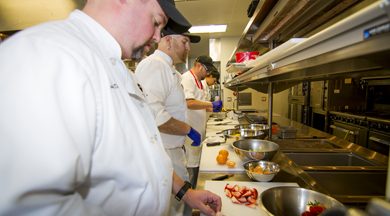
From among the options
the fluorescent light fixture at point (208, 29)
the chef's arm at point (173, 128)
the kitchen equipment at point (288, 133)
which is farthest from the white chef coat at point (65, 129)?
the fluorescent light fixture at point (208, 29)

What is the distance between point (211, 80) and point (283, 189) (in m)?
4.12

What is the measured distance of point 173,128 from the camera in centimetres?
165

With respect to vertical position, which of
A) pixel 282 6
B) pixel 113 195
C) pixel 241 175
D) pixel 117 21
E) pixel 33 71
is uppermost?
pixel 282 6

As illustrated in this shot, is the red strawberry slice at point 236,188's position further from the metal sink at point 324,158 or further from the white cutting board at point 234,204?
the metal sink at point 324,158

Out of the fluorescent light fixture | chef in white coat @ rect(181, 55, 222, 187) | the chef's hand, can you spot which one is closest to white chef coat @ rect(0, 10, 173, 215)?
the chef's hand

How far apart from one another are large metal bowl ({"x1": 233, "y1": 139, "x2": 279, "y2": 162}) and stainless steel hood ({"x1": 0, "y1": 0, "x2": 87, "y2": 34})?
8.12ft

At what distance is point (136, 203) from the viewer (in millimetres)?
636

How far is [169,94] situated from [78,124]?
4.29 feet

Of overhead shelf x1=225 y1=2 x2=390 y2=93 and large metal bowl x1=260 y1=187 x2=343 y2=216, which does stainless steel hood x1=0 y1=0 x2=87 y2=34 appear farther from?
large metal bowl x1=260 y1=187 x2=343 y2=216

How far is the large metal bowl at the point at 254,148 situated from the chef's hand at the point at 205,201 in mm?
516

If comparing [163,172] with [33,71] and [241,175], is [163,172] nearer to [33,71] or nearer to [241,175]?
[33,71]

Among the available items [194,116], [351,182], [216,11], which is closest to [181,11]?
[216,11]

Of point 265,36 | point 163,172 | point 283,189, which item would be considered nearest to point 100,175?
point 163,172

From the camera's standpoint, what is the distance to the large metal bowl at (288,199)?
0.85m
